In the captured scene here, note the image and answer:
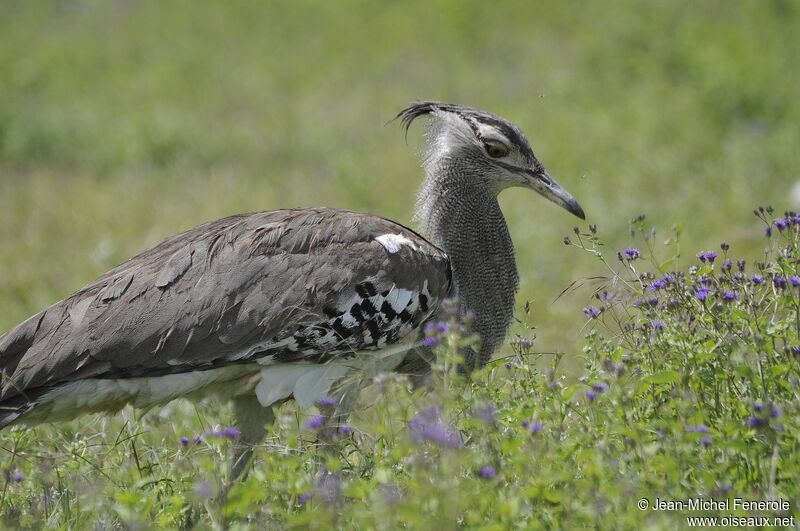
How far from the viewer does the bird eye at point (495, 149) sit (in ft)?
12.9

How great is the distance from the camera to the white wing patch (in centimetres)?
364

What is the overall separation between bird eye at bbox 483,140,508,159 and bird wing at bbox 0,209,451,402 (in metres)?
0.47

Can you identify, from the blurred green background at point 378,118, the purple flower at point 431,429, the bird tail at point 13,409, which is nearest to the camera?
the purple flower at point 431,429

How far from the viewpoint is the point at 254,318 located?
344 centimetres

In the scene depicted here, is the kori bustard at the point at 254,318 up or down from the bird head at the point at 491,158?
down

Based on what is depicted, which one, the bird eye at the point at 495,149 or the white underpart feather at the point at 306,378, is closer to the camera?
the white underpart feather at the point at 306,378

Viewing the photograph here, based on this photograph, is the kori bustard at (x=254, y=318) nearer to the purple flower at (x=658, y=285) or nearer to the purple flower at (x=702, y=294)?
the purple flower at (x=658, y=285)

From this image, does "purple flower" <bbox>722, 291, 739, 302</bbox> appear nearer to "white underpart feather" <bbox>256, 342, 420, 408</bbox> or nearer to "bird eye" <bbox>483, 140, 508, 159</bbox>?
"white underpart feather" <bbox>256, 342, 420, 408</bbox>

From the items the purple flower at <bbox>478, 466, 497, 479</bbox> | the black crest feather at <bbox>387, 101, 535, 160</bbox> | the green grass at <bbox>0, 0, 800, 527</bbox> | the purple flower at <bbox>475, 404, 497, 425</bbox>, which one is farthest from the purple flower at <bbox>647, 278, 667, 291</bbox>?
the black crest feather at <bbox>387, 101, 535, 160</bbox>
